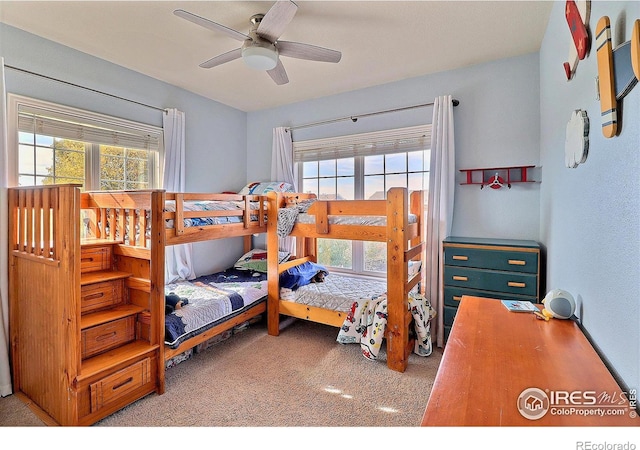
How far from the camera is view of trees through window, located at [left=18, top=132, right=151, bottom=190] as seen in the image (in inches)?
95.3

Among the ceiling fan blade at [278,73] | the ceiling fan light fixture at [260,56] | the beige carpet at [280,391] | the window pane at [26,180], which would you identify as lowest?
the beige carpet at [280,391]

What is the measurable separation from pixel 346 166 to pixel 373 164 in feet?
1.09

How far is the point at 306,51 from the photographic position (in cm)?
211

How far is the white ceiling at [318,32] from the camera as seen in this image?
6.75 feet

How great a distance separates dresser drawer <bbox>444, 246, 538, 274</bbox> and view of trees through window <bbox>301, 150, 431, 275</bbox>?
807mm

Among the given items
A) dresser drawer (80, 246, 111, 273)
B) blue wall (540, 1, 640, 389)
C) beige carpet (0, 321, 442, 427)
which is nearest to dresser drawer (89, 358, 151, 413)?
beige carpet (0, 321, 442, 427)

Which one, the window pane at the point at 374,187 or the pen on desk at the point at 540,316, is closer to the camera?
the pen on desk at the point at 540,316

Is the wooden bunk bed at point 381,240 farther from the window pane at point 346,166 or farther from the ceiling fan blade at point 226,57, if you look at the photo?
the ceiling fan blade at point 226,57

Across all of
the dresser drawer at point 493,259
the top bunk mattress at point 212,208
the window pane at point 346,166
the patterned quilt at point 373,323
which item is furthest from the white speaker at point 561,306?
the window pane at point 346,166

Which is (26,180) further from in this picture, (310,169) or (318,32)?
(310,169)

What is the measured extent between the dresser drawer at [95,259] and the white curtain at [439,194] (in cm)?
266

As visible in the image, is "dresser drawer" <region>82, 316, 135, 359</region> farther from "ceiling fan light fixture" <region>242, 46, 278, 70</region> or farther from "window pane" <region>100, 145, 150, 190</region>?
"ceiling fan light fixture" <region>242, 46, 278, 70</region>

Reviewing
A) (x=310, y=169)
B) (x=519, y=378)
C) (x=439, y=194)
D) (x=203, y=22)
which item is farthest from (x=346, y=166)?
(x=519, y=378)
